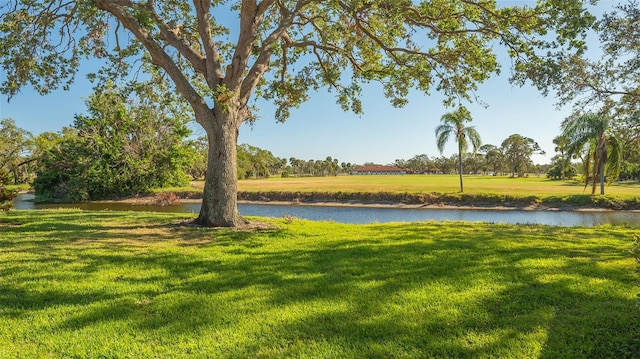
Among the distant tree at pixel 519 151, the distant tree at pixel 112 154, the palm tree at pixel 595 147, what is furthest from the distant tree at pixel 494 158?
the distant tree at pixel 112 154

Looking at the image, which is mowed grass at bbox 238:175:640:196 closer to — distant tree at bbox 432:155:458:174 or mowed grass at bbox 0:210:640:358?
mowed grass at bbox 0:210:640:358

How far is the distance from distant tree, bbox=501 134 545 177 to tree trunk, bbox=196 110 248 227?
94926mm

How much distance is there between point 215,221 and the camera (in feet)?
30.4

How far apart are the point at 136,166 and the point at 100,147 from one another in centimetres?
319

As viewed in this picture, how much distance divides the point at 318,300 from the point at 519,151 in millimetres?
101465

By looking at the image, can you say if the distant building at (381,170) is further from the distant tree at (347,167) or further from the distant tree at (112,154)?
the distant tree at (112,154)

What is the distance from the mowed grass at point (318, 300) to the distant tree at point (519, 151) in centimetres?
9469

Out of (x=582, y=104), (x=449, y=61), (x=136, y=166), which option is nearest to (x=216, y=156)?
(x=449, y=61)

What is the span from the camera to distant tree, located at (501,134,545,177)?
89.8m

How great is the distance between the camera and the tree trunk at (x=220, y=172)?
905cm

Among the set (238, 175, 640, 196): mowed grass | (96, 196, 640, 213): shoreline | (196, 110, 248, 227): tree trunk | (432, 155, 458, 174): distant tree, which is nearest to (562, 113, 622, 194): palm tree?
(238, 175, 640, 196): mowed grass

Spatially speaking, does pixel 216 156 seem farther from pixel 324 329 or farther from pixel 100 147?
pixel 100 147

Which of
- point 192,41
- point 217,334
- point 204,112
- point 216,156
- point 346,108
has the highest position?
point 192,41

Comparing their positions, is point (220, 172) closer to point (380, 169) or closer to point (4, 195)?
point (4, 195)
